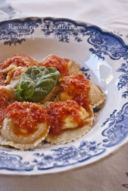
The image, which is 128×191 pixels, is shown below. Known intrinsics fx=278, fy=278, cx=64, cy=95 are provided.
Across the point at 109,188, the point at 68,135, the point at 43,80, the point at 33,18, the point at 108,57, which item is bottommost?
the point at 109,188

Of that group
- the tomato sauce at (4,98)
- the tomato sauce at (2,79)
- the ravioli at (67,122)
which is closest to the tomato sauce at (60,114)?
the ravioli at (67,122)

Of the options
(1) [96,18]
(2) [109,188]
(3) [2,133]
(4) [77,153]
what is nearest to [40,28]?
(1) [96,18]

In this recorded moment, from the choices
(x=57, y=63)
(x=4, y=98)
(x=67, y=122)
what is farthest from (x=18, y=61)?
(x=67, y=122)

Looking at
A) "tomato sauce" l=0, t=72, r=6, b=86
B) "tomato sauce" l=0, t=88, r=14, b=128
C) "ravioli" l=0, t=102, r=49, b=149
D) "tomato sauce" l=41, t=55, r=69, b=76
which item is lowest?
"ravioli" l=0, t=102, r=49, b=149

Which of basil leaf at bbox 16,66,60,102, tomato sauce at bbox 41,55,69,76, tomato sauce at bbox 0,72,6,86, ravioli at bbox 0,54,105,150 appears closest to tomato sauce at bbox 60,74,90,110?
ravioli at bbox 0,54,105,150

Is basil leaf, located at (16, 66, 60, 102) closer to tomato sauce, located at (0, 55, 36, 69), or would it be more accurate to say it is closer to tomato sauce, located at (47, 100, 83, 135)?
tomato sauce, located at (47, 100, 83, 135)

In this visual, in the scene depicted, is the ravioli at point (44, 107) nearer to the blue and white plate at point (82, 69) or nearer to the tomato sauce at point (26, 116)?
the tomato sauce at point (26, 116)

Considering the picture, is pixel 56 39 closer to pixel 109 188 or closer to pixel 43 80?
pixel 43 80
